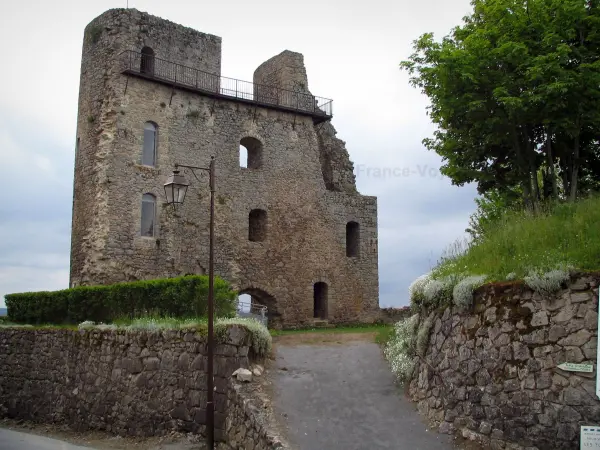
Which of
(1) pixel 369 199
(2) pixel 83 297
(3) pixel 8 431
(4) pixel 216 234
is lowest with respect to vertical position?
(3) pixel 8 431

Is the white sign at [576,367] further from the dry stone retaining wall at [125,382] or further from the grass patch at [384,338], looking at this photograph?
the grass patch at [384,338]

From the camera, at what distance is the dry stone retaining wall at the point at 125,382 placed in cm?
1373

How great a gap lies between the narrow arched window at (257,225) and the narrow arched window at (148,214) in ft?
15.8

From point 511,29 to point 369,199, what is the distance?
14528 mm

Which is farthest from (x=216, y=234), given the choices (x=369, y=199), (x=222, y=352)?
(x=222, y=352)

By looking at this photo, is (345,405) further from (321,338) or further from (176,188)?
(321,338)

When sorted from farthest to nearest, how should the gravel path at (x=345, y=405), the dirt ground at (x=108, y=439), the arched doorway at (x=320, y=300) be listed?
1. the arched doorway at (x=320, y=300)
2. the dirt ground at (x=108, y=439)
3. the gravel path at (x=345, y=405)

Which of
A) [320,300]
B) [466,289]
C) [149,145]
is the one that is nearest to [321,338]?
[466,289]

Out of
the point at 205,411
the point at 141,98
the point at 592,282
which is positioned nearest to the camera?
the point at 592,282

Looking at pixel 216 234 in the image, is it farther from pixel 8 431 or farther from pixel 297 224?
pixel 8 431

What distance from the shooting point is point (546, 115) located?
17.6 metres

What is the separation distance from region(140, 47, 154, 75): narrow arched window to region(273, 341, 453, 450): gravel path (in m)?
15.0

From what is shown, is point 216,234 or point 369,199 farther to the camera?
point 369,199

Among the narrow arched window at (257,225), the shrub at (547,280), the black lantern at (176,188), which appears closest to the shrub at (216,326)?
the black lantern at (176,188)
